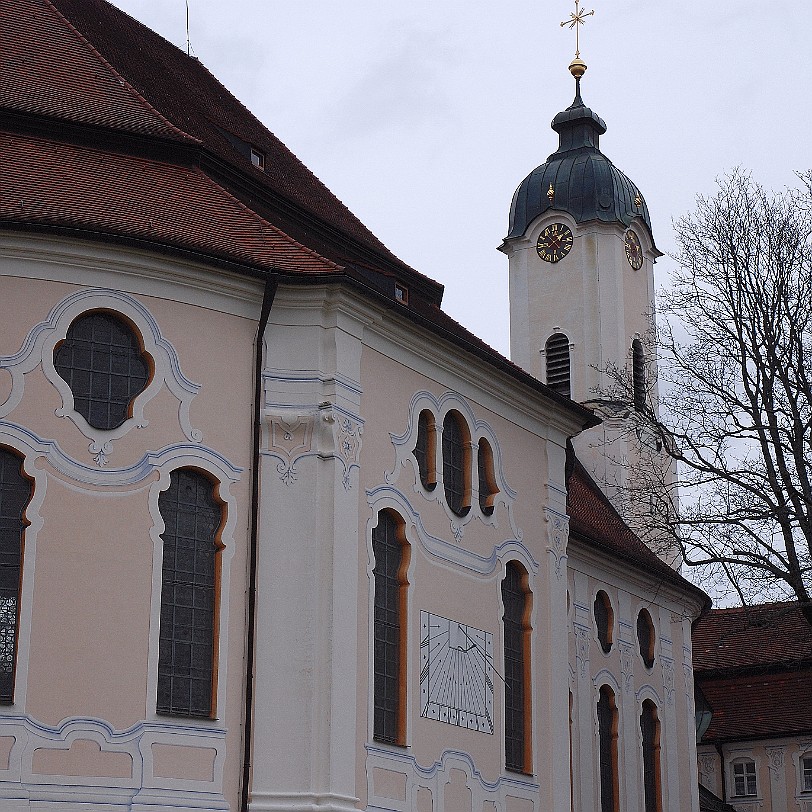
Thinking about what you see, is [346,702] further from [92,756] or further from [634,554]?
[634,554]

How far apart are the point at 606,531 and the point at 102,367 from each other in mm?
14217

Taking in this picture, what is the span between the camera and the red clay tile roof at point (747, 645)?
40.4 metres

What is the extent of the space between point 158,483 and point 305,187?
9017 millimetres

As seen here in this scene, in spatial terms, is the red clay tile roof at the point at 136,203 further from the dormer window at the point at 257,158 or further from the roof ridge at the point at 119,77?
the dormer window at the point at 257,158

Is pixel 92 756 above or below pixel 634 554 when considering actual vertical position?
below

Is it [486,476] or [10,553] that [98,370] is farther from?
[486,476]

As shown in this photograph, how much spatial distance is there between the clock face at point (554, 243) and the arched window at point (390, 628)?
22266 millimetres

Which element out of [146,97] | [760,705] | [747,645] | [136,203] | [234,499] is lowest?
[234,499]

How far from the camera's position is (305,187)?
84.9 feet

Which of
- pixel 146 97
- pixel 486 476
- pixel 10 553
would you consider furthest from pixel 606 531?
pixel 10 553

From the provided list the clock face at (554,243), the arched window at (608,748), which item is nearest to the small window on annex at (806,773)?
the arched window at (608,748)

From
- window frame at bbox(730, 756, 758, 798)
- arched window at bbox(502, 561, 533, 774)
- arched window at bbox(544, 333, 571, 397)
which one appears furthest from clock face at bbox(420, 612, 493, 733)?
window frame at bbox(730, 756, 758, 798)

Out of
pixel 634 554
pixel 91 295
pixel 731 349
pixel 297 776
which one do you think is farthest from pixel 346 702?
pixel 634 554

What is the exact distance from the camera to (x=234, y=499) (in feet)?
60.7
